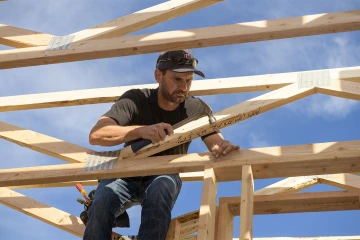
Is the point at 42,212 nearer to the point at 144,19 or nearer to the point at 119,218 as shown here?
the point at 119,218

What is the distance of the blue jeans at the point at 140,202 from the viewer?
14.0 feet

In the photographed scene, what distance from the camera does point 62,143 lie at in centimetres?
520

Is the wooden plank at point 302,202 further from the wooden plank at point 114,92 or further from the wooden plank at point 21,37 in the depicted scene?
the wooden plank at point 21,37

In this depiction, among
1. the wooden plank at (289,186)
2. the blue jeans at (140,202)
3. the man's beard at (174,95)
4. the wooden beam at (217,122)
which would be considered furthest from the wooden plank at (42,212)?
the wooden plank at (289,186)

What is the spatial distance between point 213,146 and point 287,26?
93cm

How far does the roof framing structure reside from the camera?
14.3ft

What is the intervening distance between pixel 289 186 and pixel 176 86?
1.98m

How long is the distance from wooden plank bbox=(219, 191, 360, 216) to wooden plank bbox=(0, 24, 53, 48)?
5.53 ft

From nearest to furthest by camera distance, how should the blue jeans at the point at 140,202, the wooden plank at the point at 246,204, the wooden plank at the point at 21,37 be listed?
1. the wooden plank at the point at 246,204
2. the blue jeans at the point at 140,202
3. the wooden plank at the point at 21,37

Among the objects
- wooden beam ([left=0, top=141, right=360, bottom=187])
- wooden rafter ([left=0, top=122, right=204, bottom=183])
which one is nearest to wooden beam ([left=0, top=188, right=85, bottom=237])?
wooden rafter ([left=0, top=122, right=204, bottom=183])

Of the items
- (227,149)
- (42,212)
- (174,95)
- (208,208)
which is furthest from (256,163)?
(42,212)

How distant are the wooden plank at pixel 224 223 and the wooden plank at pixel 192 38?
1.07m

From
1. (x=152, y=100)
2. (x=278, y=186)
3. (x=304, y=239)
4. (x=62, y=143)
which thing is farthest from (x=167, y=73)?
(x=304, y=239)

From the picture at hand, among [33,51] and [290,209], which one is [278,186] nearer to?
[290,209]
